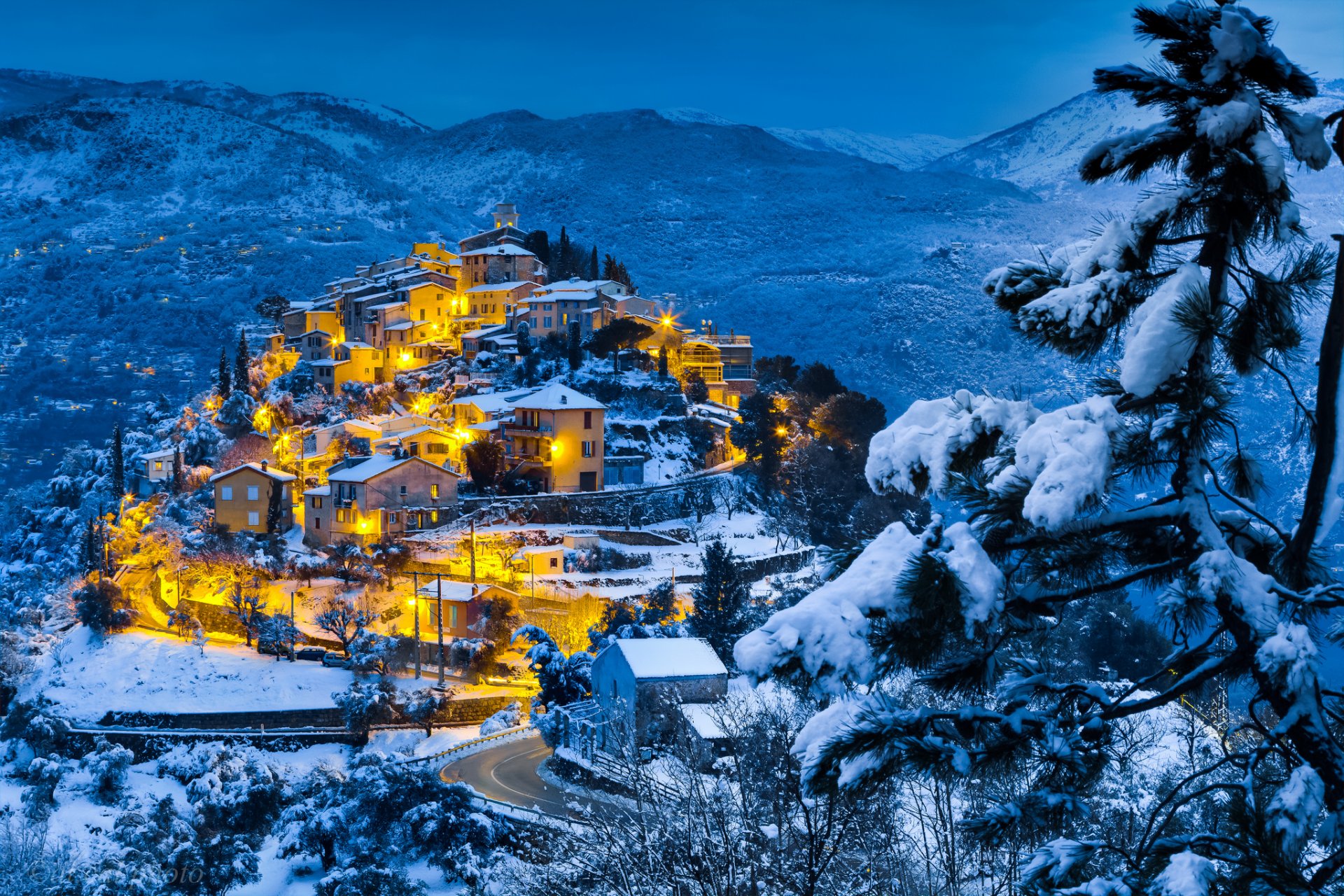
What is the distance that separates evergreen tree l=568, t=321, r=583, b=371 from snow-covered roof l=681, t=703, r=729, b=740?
21.9 meters

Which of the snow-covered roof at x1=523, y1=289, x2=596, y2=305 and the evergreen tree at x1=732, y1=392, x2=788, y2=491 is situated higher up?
the snow-covered roof at x1=523, y1=289, x2=596, y2=305

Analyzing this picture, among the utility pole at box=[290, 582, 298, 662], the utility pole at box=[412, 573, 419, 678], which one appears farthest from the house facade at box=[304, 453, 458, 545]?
the utility pole at box=[412, 573, 419, 678]

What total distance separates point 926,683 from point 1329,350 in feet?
3.93

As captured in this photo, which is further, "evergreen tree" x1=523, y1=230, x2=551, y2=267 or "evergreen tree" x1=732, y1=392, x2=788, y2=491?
"evergreen tree" x1=523, y1=230, x2=551, y2=267

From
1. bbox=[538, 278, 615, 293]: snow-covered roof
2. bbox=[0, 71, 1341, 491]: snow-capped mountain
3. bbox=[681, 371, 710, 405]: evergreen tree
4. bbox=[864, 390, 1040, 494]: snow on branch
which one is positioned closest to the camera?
bbox=[864, 390, 1040, 494]: snow on branch

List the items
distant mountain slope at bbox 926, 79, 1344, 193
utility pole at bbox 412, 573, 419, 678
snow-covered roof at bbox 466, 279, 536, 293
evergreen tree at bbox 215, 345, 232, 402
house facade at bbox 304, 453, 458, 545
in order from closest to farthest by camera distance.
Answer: utility pole at bbox 412, 573, 419, 678 → house facade at bbox 304, 453, 458, 545 → evergreen tree at bbox 215, 345, 232, 402 → snow-covered roof at bbox 466, 279, 536, 293 → distant mountain slope at bbox 926, 79, 1344, 193

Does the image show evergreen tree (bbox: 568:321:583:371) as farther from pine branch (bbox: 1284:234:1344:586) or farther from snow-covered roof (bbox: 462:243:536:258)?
pine branch (bbox: 1284:234:1344:586)

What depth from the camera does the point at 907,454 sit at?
10.1ft

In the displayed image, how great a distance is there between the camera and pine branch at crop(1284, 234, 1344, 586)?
2668 millimetres

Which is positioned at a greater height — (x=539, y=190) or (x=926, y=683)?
(x=539, y=190)

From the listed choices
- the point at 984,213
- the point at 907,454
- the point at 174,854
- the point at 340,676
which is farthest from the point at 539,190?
the point at 907,454

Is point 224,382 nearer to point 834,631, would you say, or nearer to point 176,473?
point 176,473

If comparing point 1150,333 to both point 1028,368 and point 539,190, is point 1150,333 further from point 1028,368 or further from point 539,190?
point 539,190

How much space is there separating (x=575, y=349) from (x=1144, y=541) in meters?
37.5
